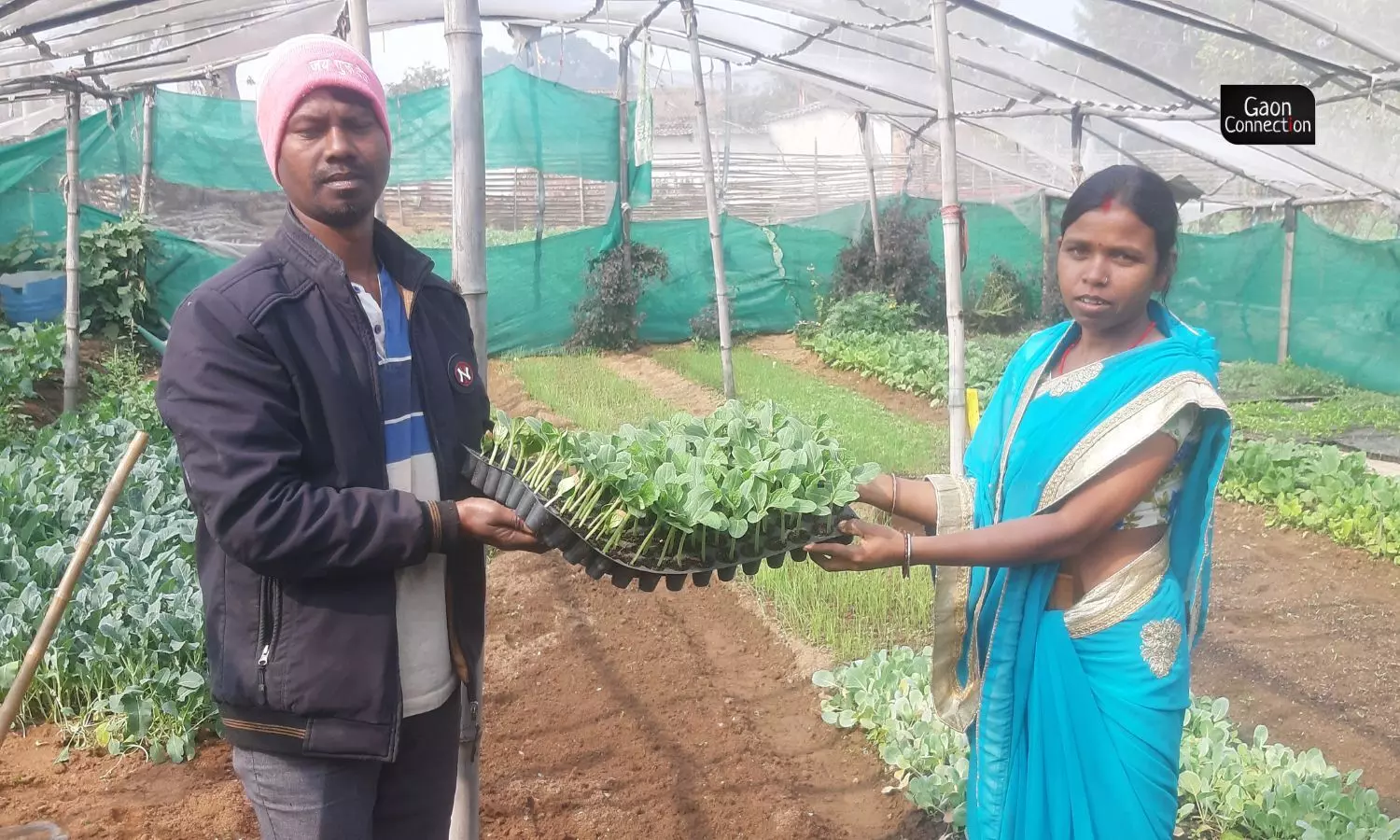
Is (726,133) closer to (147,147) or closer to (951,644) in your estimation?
(147,147)

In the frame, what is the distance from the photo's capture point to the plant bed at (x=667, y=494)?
1733 millimetres

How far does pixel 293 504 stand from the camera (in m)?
1.36

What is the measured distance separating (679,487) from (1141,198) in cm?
101

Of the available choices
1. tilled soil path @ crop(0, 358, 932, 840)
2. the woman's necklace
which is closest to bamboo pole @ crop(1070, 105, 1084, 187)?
tilled soil path @ crop(0, 358, 932, 840)

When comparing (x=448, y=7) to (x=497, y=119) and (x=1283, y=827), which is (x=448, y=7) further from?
(x=497, y=119)

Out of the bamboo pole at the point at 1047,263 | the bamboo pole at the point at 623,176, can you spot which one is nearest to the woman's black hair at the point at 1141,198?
the bamboo pole at the point at 623,176

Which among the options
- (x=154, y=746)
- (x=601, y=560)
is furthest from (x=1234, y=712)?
(x=154, y=746)

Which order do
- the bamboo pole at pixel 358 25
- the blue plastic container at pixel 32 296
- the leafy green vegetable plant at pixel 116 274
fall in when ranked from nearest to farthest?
the bamboo pole at pixel 358 25 < the blue plastic container at pixel 32 296 < the leafy green vegetable plant at pixel 116 274

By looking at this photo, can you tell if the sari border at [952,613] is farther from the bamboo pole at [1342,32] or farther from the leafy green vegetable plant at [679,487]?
the bamboo pole at [1342,32]

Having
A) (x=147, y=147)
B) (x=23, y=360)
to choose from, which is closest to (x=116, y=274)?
(x=147, y=147)

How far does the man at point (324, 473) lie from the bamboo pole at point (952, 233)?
236cm

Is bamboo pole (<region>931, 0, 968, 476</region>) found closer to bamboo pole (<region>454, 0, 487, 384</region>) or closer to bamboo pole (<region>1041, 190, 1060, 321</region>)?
bamboo pole (<region>454, 0, 487, 384</region>)

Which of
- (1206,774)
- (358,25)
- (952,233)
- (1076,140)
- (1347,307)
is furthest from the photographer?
(1347,307)

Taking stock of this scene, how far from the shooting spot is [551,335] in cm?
1182
